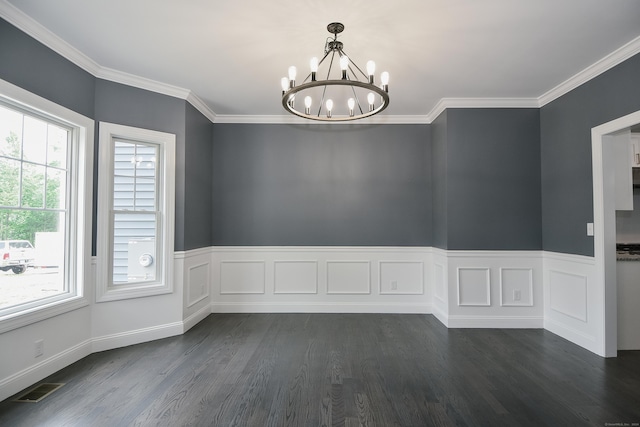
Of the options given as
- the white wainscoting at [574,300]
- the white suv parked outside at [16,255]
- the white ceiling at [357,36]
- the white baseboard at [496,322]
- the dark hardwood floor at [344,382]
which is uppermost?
the white ceiling at [357,36]

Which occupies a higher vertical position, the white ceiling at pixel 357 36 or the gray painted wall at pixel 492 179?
the white ceiling at pixel 357 36

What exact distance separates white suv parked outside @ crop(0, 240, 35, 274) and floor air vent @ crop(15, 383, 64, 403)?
92 centimetres

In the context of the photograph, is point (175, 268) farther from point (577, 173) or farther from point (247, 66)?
point (577, 173)

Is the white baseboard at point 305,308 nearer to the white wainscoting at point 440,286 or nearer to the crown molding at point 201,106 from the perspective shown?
the white wainscoting at point 440,286

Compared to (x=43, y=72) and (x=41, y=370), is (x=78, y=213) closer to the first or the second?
(x=43, y=72)

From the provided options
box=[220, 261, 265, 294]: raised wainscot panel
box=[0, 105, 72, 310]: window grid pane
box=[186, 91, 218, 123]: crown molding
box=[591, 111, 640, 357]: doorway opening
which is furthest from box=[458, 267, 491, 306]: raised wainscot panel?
box=[0, 105, 72, 310]: window grid pane

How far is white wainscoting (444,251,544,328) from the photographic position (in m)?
4.17

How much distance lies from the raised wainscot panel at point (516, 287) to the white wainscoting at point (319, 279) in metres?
0.96

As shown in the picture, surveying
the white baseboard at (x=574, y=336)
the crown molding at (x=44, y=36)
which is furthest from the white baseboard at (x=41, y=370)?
the white baseboard at (x=574, y=336)

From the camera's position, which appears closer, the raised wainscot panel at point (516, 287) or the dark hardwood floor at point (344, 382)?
the dark hardwood floor at point (344, 382)

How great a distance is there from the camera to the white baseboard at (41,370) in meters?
2.47

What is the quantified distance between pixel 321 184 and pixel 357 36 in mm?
2372

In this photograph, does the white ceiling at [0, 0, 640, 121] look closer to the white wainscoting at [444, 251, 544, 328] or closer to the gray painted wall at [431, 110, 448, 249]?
the gray painted wall at [431, 110, 448, 249]

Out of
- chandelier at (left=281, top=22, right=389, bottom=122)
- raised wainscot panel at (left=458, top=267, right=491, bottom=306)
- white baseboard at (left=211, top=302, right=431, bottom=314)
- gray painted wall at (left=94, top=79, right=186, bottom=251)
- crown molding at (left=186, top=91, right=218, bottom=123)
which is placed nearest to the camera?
chandelier at (left=281, top=22, right=389, bottom=122)
